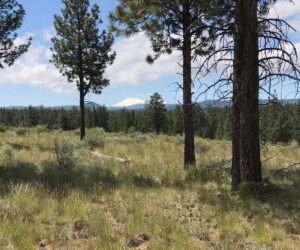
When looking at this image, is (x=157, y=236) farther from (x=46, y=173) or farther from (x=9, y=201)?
(x=46, y=173)

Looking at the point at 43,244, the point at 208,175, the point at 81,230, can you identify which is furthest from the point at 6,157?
the point at 43,244

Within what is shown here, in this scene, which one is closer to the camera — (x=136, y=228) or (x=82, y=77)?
(x=136, y=228)

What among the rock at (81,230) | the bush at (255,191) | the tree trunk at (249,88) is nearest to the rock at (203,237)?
the rock at (81,230)

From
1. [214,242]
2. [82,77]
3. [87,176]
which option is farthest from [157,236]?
[82,77]

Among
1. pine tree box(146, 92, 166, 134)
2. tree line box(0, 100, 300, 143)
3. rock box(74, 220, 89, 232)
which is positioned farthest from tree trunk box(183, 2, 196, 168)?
pine tree box(146, 92, 166, 134)

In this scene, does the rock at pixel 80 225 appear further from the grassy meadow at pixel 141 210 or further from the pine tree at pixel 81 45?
the pine tree at pixel 81 45

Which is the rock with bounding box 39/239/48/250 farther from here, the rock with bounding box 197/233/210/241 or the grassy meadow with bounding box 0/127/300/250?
the rock with bounding box 197/233/210/241

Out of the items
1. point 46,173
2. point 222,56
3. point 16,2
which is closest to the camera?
point 222,56

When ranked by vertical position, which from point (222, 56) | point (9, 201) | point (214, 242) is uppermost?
point (222, 56)

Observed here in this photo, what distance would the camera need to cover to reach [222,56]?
9203 mm

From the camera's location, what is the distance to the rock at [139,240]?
617 centimetres

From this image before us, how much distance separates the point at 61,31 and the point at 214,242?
2184 cm

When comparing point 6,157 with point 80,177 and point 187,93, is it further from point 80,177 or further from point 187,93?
point 187,93

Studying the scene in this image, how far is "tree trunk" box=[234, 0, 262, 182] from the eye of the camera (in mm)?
9023
